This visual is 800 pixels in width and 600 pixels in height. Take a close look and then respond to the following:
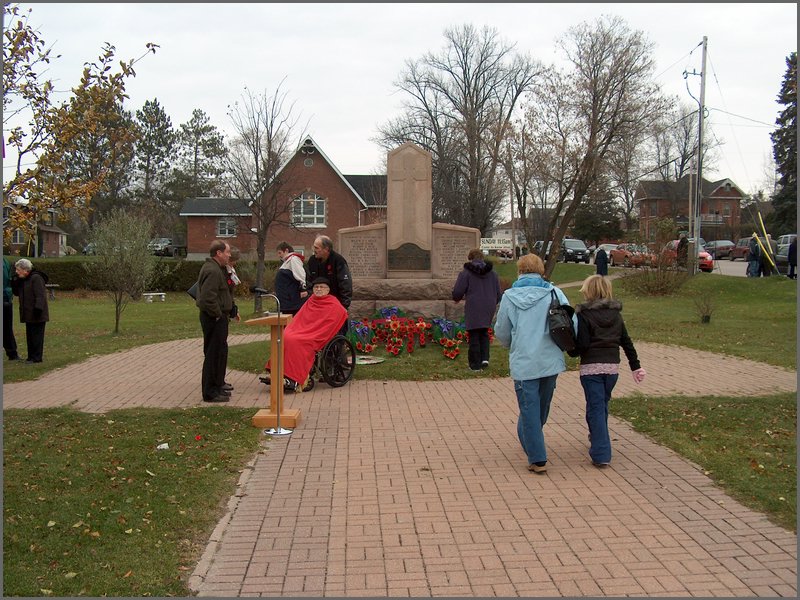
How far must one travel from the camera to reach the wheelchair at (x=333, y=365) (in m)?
9.98

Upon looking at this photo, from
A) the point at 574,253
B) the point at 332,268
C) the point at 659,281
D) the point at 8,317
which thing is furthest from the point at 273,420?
the point at 574,253

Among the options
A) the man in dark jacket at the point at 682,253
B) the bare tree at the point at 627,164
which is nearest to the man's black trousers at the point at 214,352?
the man in dark jacket at the point at 682,253

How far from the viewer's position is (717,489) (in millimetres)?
5789

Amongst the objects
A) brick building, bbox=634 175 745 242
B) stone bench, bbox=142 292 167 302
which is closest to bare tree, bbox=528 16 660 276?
stone bench, bbox=142 292 167 302

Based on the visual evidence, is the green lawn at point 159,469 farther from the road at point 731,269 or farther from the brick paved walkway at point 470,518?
the road at point 731,269

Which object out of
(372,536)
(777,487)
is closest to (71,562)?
(372,536)

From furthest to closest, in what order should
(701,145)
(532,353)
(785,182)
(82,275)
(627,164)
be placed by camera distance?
(785,182) < (627,164) < (82,275) < (701,145) < (532,353)

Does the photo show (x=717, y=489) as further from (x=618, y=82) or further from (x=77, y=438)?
(x=618, y=82)

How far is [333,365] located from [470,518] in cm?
515

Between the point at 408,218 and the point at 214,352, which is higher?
the point at 408,218

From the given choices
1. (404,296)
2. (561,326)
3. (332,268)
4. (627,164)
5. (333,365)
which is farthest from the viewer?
(627,164)

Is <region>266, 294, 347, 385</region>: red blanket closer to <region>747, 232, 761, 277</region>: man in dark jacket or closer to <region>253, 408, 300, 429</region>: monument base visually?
<region>253, 408, 300, 429</region>: monument base

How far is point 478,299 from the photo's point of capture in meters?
11.0

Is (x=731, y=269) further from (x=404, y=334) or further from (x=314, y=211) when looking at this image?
(x=404, y=334)
